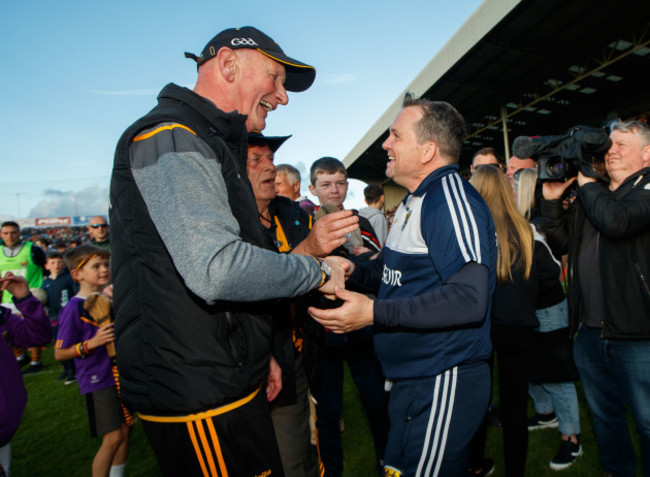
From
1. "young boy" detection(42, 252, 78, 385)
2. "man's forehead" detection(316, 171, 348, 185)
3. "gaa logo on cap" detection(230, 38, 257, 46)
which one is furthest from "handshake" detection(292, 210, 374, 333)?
"young boy" detection(42, 252, 78, 385)

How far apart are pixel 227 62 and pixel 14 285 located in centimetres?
215

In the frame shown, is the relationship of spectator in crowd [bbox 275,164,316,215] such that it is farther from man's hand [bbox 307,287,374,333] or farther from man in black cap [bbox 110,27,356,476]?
man in black cap [bbox 110,27,356,476]

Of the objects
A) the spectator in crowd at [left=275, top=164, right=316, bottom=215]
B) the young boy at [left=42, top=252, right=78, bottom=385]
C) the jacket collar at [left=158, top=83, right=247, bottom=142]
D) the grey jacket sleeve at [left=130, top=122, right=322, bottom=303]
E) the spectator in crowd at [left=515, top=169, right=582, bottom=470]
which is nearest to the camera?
the grey jacket sleeve at [left=130, top=122, right=322, bottom=303]

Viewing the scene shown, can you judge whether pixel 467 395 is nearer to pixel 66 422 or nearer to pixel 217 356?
pixel 217 356

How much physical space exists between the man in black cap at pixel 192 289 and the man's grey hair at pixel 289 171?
9.70 ft

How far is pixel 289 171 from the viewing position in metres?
4.57

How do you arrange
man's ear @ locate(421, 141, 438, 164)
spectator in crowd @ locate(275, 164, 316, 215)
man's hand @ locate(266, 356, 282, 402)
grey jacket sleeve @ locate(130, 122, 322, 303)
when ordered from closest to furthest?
grey jacket sleeve @ locate(130, 122, 322, 303) < man's ear @ locate(421, 141, 438, 164) < man's hand @ locate(266, 356, 282, 402) < spectator in crowd @ locate(275, 164, 316, 215)

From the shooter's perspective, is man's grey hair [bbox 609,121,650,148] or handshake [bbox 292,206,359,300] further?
man's grey hair [bbox 609,121,650,148]

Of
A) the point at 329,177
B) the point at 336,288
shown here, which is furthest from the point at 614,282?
the point at 329,177

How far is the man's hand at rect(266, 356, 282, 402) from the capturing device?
2.19 metres

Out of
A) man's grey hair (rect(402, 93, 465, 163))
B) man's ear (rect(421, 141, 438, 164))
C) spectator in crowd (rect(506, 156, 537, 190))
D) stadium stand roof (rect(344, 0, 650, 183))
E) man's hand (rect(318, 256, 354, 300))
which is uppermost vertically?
stadium stand roof (rect(344, 0, 650, 183))

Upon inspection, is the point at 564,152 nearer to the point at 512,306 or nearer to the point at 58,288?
the point at 512,306

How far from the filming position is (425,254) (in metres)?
1.90

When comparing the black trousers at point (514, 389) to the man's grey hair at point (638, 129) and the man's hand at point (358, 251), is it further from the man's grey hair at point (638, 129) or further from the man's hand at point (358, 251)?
the man's grey hair at point (638, 129)
